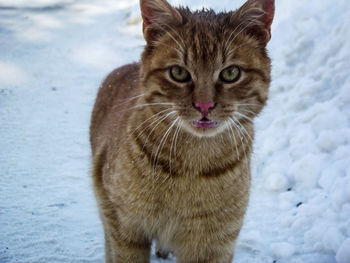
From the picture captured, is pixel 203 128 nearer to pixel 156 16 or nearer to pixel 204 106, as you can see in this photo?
pixel 204 106

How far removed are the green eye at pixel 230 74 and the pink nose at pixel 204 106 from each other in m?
0.22

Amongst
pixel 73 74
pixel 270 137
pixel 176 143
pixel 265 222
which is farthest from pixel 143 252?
pixel 73 74

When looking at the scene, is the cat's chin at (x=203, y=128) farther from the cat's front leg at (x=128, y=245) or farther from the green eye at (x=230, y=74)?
the cat's front leg at (x=128, y=245)

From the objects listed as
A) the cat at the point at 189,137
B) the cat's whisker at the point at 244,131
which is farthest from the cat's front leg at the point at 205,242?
the cat's whisker at the point at 244,131

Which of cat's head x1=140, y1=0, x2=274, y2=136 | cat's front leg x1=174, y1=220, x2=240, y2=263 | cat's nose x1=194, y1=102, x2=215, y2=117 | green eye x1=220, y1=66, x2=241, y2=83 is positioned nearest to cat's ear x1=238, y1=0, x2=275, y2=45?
cat's head x1=140, y1=0, x2=274, y2=136

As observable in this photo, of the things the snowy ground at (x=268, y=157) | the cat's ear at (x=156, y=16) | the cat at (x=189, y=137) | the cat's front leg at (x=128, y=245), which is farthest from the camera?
the snowy ground at (x=268, y=157)

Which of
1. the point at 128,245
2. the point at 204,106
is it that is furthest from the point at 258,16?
the point at 128,245

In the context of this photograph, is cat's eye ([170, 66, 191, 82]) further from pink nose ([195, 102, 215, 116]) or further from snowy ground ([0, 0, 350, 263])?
snowy ground ([0, 0, 350, 263])

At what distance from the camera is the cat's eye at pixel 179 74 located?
2285mm

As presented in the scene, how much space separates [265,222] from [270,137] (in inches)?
45.7

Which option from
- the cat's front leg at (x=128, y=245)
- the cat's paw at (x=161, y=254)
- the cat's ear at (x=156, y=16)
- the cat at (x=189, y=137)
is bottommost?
the cat's paw at (x=161, y=254)

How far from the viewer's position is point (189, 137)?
2445 mm

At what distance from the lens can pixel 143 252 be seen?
2.66 meters

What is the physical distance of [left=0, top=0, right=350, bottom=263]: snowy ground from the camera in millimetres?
3197
